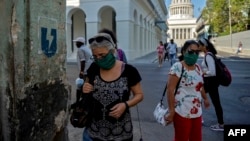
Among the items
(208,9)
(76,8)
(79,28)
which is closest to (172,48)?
(76,8)

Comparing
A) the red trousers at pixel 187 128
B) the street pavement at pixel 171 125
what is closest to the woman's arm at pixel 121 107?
the red trousers at pixel 187 128

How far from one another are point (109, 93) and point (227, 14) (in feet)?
176

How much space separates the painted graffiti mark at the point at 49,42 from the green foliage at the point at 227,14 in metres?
43.9

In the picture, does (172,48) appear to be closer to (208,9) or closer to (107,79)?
(107,79)

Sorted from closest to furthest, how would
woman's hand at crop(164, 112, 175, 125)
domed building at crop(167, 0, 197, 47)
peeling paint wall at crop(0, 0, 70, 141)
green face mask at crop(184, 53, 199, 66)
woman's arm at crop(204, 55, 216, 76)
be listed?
peeling paint wall at crop(0, 0, 70, 141), woman's hand at crop(164, 112, 175, 125), green face mask at crop(184, 53, 199, 66), woman's arm at crop(204, 55, 216, 76), domed building at crop(167, 0, 197, 47)

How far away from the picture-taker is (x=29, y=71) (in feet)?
9.43

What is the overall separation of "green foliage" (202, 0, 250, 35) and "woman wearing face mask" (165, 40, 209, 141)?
4304cm

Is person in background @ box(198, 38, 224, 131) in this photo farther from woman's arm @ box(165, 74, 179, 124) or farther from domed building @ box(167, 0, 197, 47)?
domed building @ box(167, 0, 197, 47)

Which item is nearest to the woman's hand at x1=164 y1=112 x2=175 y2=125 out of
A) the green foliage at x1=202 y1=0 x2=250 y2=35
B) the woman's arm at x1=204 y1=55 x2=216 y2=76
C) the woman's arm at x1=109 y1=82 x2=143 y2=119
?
the woman's arm at x1=109 y1=82 x2=143 y2=119

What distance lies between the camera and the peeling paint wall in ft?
→ 9.00

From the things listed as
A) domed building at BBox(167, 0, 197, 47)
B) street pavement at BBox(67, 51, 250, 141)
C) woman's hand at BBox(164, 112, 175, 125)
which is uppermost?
domed building at BBox(167, 0, 197, 47)

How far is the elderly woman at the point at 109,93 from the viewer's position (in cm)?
258

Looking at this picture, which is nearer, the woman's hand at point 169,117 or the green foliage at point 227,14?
the woman's hand at point 169,117

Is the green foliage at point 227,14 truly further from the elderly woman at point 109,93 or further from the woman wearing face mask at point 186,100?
the elderly woman at point 109,93
